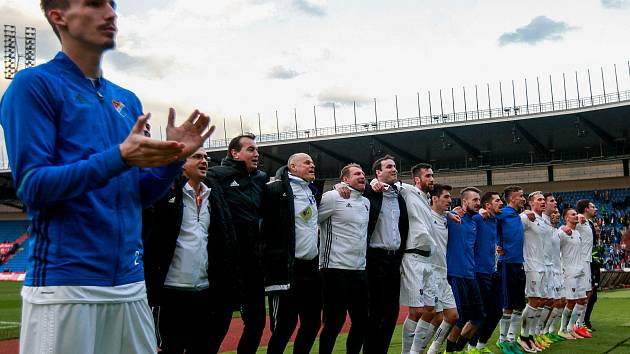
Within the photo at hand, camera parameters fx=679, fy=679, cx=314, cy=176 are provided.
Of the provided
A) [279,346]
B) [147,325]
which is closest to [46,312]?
[147,325]

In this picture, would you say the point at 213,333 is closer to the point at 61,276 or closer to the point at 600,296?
the point at 61,276

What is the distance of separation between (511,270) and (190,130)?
8852mm

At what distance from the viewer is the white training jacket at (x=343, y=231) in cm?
729

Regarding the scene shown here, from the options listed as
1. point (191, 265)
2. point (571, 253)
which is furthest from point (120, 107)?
point (571, 253)

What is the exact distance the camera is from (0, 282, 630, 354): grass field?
9953 millimetres

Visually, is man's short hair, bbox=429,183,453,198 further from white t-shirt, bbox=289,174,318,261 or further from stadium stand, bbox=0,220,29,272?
stadium stand, bbox=0,220,29,272

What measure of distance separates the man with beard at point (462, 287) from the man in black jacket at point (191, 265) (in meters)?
4.27

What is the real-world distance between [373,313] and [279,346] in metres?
1.47

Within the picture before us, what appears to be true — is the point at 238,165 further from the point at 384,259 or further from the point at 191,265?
the point at 384,259

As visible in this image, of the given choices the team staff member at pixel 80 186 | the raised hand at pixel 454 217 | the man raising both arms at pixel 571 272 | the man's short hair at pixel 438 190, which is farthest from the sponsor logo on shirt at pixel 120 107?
the man raising both arms at pixel 571 272

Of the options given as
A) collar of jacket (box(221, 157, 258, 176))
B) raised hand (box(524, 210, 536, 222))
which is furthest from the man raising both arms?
collar of jacket (box(221, 157, 258, 176))

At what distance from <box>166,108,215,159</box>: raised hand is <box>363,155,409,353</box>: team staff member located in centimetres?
553

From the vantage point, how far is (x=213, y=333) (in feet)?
18.2

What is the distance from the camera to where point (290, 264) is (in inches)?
260
